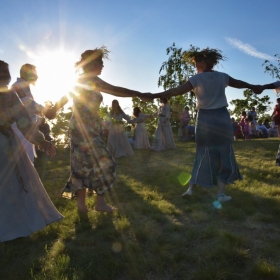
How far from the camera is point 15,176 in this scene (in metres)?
3.51

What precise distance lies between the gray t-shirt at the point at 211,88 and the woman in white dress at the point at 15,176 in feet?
7.72

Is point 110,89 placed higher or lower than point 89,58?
lower

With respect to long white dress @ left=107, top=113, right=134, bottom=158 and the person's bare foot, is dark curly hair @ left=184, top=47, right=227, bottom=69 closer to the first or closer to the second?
the person's bare foot

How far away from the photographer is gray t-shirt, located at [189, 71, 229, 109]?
4.60 metres

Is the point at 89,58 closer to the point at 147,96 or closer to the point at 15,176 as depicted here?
the point at 147,96

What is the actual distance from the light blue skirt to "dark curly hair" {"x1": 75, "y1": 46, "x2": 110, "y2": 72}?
1703mm

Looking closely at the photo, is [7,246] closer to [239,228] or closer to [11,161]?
[11,161]

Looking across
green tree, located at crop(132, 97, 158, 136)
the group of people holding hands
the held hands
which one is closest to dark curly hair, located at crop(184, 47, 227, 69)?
the group of people holding hands

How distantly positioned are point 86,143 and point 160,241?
1.79 m

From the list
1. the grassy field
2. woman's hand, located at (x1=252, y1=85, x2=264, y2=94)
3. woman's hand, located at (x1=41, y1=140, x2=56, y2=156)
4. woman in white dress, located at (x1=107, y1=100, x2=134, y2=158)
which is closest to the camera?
the grassy field

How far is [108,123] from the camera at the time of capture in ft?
37.4

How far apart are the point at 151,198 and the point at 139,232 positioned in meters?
1.78

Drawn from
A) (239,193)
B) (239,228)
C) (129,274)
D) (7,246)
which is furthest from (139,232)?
(239,193)

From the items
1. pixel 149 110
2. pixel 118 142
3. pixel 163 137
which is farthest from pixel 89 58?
pixel 149 110
